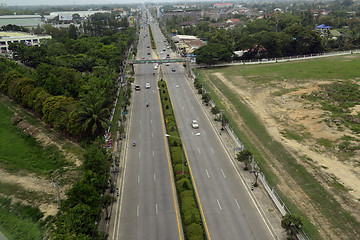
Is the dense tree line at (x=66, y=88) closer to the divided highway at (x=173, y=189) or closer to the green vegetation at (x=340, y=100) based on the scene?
the divided highway at (x=173, y=189)

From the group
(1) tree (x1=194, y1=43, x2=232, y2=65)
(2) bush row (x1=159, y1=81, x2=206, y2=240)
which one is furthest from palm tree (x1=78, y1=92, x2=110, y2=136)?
(1) tree (x1=194, y1=43, x2=232, y2=65)

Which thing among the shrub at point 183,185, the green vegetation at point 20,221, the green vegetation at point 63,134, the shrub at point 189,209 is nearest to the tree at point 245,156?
the shrub at point 183,185

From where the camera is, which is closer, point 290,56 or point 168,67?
point 168,67

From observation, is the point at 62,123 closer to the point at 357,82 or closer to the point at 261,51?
the point at 357,82

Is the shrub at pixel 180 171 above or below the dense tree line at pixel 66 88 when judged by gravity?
below

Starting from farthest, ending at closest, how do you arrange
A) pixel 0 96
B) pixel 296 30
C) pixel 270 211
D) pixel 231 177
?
pixel 296 30, pixel 0 96, pixel 231 177, pixel 270 211

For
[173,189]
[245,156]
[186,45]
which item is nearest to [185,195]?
[173,189]

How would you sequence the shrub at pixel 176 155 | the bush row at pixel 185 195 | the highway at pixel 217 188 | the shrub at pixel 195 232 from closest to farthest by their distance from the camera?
the shrub at pixel 195 232 < the bush row at pixel 185 195 < the highway at pixel 217 188 < the shrub at pixel 176 155

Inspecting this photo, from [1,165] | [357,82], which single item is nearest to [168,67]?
[357,82]
